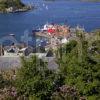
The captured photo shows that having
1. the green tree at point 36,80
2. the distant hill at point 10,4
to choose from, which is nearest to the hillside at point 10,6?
the distant hill at point 10,4

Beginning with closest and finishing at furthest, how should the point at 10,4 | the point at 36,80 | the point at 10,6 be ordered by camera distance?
the point at 36,80 < the point at 10,6 < the point at 10,4

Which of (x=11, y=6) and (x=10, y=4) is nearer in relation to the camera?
(x=11, y=6)

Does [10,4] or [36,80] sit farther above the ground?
[10,4]

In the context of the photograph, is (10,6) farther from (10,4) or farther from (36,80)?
(36,80)

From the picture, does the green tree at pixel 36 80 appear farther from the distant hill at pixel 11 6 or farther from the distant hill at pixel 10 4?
the distant hill at pixel 10 4

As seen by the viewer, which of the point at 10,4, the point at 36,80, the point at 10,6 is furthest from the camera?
the point at 10,4

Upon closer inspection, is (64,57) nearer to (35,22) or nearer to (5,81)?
(5,81)

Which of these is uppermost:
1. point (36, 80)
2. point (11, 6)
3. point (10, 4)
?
point (10, 4)

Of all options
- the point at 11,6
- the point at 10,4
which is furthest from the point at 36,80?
the point at 10,4

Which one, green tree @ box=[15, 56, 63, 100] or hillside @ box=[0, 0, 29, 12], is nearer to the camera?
green tree @ box=[15, 56, 63, 100]

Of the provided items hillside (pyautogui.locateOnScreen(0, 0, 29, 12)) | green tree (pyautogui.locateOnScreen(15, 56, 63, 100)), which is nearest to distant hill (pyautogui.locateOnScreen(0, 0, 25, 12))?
hillside (pyautogui.locateOnScreen(0, 0, 29, 12))

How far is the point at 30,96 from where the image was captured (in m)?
4.91

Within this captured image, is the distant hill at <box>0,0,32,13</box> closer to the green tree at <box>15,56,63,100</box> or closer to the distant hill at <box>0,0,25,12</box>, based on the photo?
the distant hill at <box>0,0,25,12</box>

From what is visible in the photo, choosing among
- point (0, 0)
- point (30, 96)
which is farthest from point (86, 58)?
point (0, 0)
